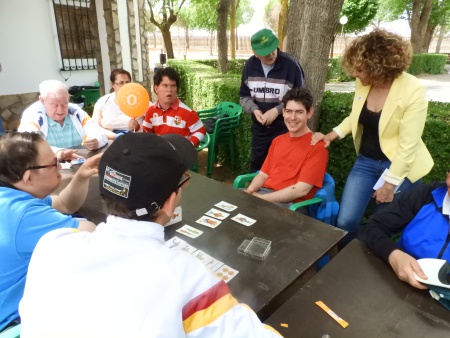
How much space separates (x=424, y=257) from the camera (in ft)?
5.31

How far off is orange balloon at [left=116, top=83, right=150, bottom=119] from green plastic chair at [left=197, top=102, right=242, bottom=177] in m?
1.32

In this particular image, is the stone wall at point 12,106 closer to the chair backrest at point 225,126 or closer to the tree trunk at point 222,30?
the chair backrest at point 225,126

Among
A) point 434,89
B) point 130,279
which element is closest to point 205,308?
point 130,279

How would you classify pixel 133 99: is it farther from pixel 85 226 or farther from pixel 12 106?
pixel 12 106

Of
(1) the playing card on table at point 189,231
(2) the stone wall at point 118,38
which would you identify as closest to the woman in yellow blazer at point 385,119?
(1) the playing card on table at point 189,231

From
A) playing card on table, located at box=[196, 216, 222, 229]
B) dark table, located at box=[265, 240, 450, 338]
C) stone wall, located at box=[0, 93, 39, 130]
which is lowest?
stone wall, located at box=[0, 93, 39, 130]

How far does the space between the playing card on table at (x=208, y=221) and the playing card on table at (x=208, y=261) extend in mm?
275

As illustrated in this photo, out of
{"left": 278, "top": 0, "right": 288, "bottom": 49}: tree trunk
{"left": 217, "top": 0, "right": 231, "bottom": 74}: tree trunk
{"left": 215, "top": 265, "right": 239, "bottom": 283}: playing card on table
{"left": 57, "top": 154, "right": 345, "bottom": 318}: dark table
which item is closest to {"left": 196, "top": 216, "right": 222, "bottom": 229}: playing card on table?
{"left": 57, "top": 154, "right": 345, "bottom": 318}: dark table

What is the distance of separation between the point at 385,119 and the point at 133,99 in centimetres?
244

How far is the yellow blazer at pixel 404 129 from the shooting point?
7.30 feet

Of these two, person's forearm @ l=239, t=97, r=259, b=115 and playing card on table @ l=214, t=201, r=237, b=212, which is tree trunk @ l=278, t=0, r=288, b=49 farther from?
playing card on table @ l=214, t=201, r=237, b=212

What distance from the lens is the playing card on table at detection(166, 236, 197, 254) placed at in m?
1.69

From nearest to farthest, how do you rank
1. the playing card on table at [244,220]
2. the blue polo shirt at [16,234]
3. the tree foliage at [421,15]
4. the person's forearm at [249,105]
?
the blue polo shirt at [16,234] → the playing card on table at [244,220] → the person's forearm at [249,105] → the tree foliage at [421,15]

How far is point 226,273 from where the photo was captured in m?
1.53
